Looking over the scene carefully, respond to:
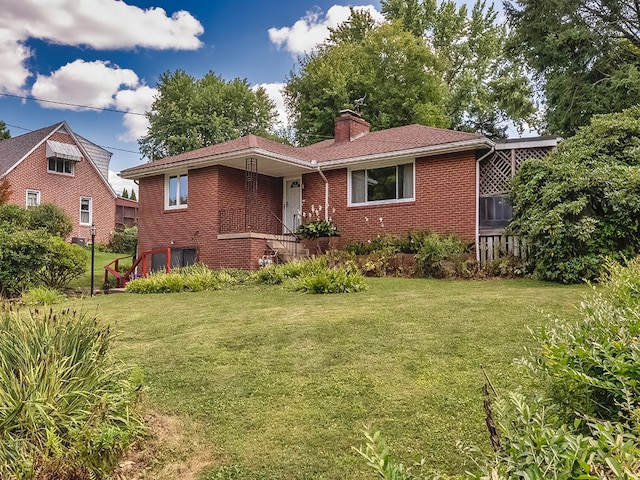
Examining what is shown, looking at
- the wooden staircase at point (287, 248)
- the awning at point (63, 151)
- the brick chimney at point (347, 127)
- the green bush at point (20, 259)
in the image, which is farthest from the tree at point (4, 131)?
the wooden staircase at point (287, 248)

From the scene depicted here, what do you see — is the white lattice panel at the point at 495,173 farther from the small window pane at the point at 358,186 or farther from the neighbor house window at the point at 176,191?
the neighbor house window at the point at 176,191

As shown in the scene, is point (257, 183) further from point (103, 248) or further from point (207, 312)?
point (103, 248)

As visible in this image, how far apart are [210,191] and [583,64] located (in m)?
14.7

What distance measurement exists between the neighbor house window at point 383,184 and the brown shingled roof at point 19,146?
21.0m

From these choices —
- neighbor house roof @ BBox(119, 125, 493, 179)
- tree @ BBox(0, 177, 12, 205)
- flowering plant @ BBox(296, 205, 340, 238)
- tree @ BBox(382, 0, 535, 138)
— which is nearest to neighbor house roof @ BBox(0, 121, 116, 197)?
tree @ BBox(0, 177, 12, 205)

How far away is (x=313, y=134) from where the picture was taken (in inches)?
1162

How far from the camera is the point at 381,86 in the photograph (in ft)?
97.0

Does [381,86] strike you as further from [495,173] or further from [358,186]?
[495,173]

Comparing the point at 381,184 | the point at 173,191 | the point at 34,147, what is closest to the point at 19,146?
the point at 34,147

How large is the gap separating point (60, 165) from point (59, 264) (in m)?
20.7

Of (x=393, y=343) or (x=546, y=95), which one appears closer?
(x=393, y=343)

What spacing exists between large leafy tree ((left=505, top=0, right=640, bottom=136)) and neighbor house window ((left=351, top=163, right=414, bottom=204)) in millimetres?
8200

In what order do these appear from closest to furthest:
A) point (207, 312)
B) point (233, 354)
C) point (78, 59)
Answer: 1. point (233, 354)
2. point (207, 312)
3. point (78, 59)

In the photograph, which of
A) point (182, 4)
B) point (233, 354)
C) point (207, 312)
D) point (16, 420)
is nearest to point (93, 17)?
point (182, 4)
